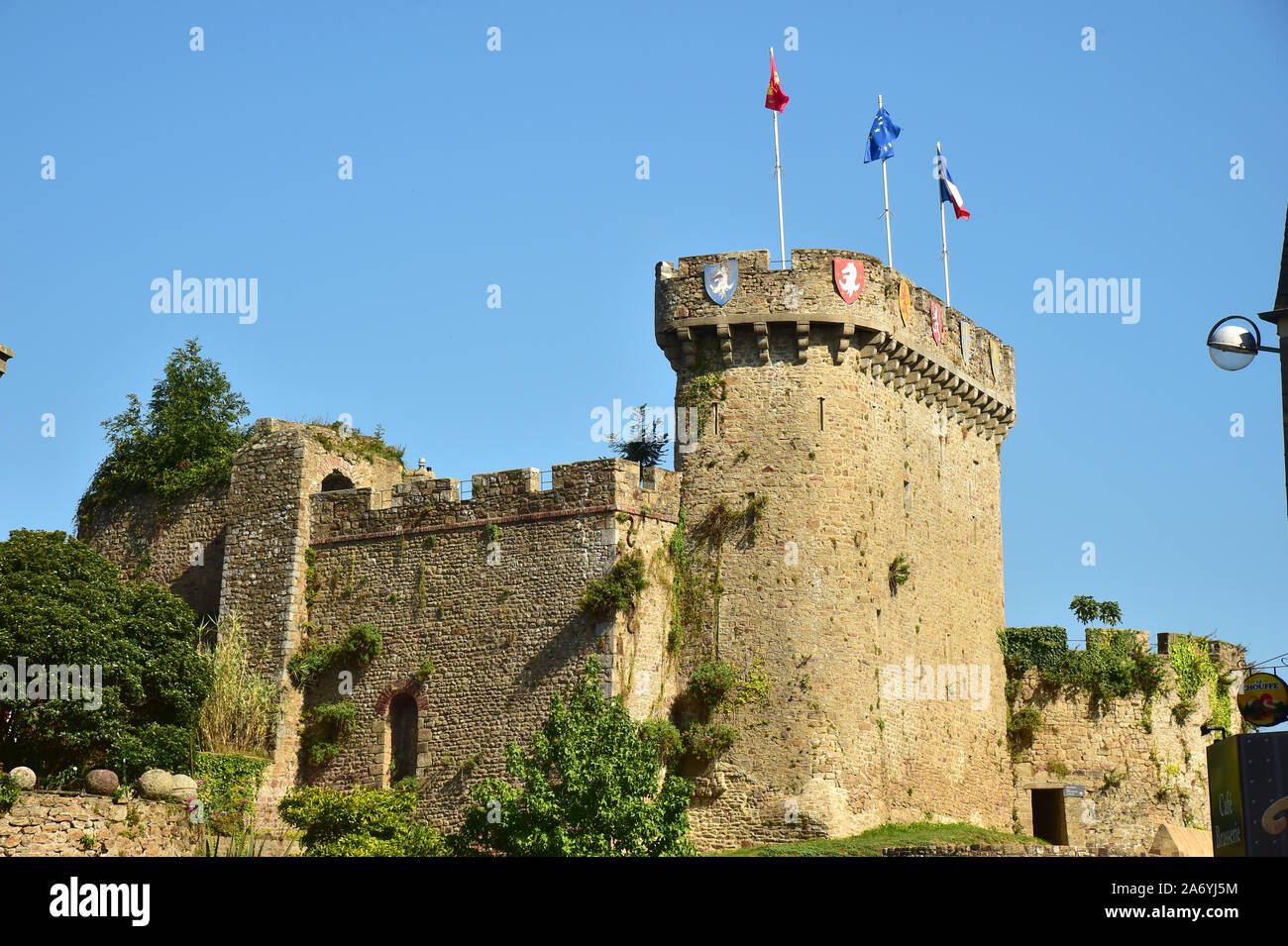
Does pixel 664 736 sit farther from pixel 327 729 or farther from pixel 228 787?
pixel 228 787

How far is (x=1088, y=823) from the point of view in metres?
43.3

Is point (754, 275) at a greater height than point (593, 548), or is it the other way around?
point (754, 275)

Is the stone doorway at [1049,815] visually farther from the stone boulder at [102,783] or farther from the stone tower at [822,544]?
the stone boulder at [102,783]

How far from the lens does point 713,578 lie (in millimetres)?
36875

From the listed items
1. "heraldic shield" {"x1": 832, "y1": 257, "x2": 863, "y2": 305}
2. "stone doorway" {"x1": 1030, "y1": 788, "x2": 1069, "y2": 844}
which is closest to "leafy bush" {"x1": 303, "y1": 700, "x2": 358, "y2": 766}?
"heraldic shield" {"x1": 832, "y1": 257, "x2": 863, "y2": 305}

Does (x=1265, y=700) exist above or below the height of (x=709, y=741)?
above

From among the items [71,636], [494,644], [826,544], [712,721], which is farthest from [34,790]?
[826,544]

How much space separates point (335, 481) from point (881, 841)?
15510 millimetres

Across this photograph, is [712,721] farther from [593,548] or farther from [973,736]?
[973,736]

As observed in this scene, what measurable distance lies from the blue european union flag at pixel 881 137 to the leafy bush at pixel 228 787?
1969 centimetres

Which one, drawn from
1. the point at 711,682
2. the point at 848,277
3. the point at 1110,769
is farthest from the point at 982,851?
the point at 848,277
